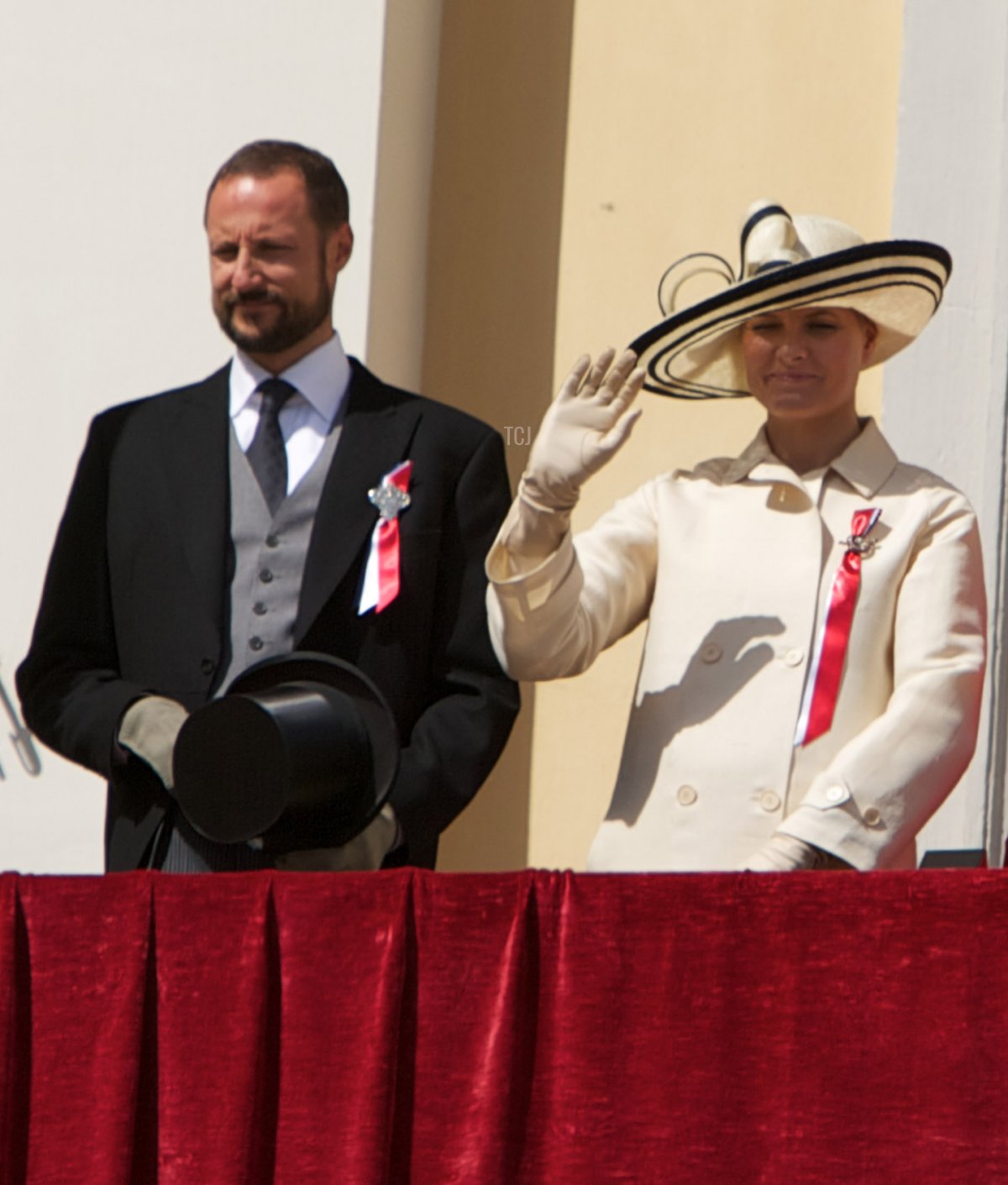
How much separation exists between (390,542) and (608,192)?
5.44ft

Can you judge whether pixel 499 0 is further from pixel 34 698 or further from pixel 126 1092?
pixel 126 1092

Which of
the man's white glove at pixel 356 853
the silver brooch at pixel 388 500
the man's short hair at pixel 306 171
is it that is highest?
the man's short hair at pixel 306 171

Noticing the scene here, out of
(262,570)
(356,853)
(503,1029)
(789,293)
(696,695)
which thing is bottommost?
(503,1029)

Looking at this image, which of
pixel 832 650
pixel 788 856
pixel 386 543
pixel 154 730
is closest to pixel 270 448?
pixel 386 543

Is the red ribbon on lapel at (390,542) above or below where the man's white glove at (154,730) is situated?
above

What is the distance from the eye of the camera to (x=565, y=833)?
5.04m

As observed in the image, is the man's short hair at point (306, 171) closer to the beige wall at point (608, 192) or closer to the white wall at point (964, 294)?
the beige wall at point (608, 192)

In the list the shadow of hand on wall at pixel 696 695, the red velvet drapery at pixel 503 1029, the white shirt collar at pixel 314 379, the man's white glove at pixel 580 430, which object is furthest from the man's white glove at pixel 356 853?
the white shirt collar at pixel 314 379

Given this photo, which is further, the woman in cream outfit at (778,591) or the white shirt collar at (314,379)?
the white shirt collar at (314,379)

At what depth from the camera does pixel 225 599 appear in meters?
3.79

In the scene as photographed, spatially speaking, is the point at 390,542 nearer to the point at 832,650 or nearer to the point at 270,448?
the point at 270,448

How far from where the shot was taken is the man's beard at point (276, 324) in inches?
153

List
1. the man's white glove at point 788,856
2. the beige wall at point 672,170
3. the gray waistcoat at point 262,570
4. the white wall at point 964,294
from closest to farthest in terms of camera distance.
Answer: the man's white glove at point 788,856 → the gray waistcoat at point 262,570 → the white wall at point 964,294 → the beige wall at point 672,170

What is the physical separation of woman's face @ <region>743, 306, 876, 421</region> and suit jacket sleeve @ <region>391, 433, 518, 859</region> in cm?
41
